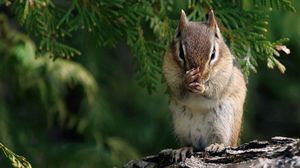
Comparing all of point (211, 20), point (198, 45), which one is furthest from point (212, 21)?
point (198, 45)

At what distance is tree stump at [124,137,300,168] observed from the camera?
4.27 m

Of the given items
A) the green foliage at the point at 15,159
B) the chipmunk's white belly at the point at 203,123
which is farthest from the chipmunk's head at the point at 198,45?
the green foliage at the point at 15,159

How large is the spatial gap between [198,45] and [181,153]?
2.01 feet

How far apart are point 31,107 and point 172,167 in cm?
324

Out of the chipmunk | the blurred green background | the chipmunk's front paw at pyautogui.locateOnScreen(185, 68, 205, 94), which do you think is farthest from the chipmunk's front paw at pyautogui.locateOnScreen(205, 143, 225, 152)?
the blurred green background

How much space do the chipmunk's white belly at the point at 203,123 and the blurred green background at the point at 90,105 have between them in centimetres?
104

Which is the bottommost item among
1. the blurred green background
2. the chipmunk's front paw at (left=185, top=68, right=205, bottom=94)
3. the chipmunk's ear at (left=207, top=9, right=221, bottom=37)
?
the blurred green background

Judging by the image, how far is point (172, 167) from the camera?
4746 millimetres

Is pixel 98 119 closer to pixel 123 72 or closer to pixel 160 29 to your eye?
pixel 123 72

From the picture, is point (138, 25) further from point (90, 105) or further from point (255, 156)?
point (90, 105)

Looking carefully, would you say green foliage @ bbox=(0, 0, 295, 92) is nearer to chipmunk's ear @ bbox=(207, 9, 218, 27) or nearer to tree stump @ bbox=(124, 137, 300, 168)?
chipmunk's ear @ bbox=(207, 9, 218, 27)

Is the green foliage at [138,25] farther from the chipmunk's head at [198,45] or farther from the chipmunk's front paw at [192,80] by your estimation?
the chipmunk's front paw at [192,80]

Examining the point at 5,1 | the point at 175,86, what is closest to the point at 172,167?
the point at 175,86

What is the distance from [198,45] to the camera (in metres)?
4.89
